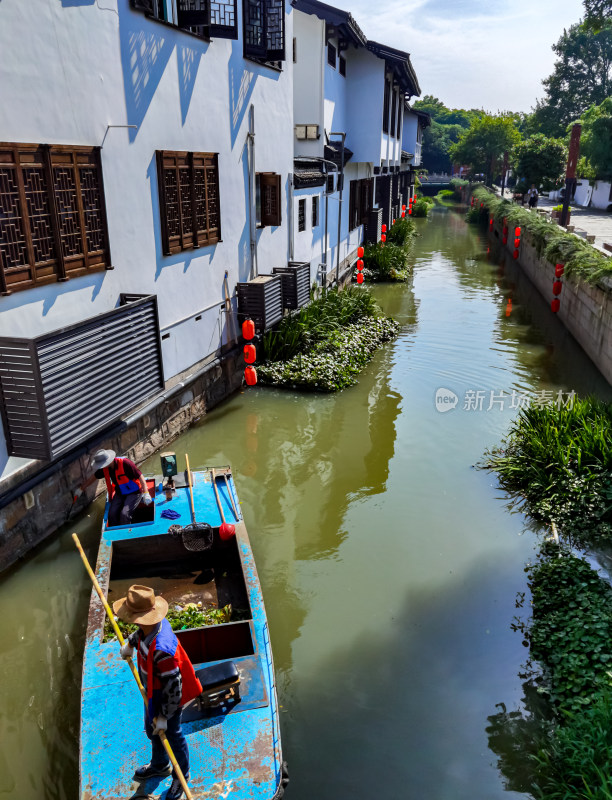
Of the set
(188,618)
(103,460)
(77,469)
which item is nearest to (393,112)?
(77,469)

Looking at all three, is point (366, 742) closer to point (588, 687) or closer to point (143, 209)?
point (588, 687)

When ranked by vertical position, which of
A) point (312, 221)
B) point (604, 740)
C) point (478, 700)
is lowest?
point (478, 700)

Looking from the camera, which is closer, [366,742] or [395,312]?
[366,742]

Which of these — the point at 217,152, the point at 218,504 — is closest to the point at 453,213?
the point at 217,152

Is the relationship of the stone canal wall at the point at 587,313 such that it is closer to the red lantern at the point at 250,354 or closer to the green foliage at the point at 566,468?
the green foliage at the point at 566,468

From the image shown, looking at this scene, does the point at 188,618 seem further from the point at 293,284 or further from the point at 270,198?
the point at 270,198

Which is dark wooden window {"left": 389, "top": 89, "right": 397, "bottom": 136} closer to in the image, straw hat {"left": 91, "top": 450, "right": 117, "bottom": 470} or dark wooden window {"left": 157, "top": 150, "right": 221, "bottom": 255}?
dark wooden window {"left": 157, "top": 150, "right": 221, "bottom": 255}

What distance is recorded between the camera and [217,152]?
39.3ft

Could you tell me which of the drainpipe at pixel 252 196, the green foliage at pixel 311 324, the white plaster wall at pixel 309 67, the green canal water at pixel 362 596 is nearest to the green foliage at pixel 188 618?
the green canal water at pixel 362 596

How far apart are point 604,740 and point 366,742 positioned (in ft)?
6.42

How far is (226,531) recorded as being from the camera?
723cm

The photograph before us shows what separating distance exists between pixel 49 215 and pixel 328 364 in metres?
7.89

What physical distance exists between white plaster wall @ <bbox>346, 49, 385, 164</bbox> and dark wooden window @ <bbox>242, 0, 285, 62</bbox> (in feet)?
35.7

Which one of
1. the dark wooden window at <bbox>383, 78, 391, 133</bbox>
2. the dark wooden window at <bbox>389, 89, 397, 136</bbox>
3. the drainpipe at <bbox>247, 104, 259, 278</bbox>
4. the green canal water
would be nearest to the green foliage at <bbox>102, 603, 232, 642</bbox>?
the green canal water
